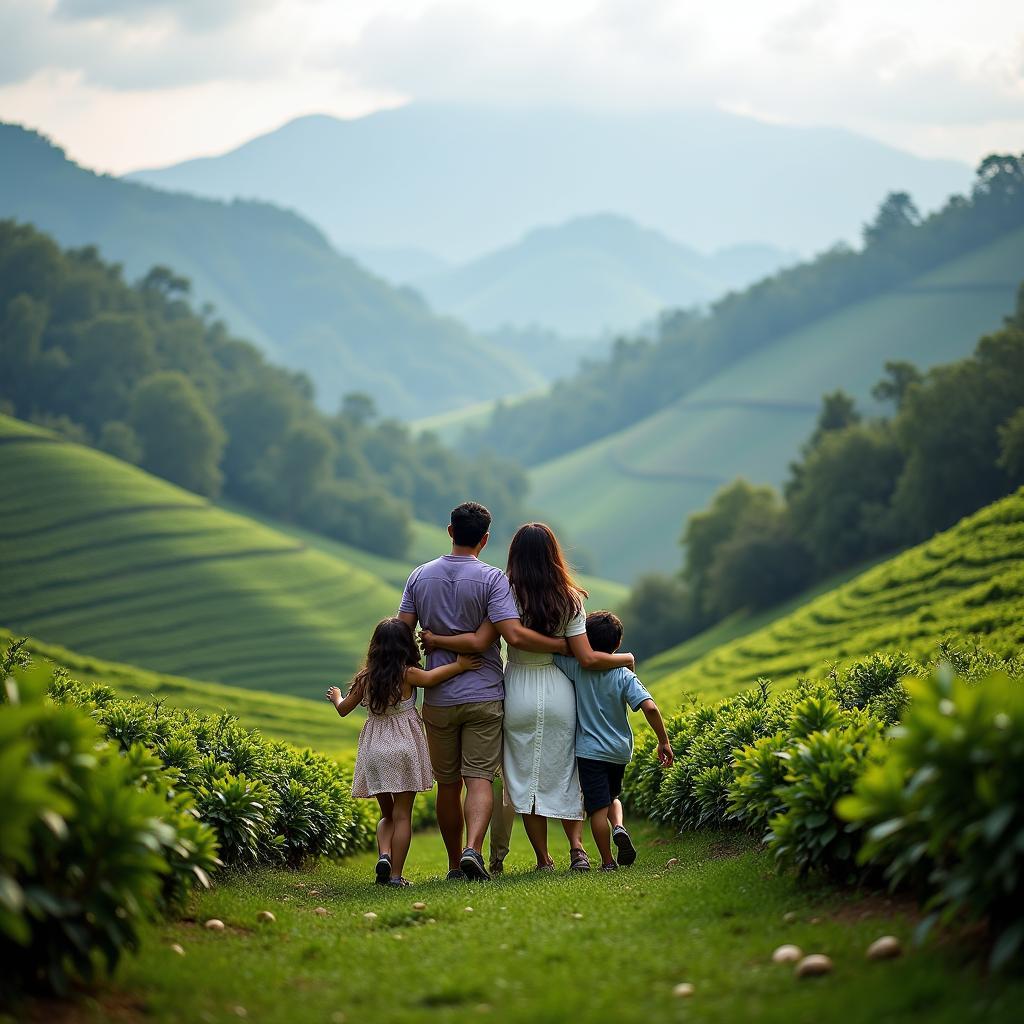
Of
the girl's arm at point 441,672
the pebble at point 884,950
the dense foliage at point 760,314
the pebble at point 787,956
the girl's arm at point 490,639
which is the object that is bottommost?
the pebble at point 787,956

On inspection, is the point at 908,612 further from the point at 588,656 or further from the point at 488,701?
the point at 488,701

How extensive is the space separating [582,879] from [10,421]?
251 ft

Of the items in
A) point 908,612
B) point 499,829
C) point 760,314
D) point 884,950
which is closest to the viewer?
point 884,950

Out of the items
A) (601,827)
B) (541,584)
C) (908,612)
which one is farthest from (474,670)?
(908,612)

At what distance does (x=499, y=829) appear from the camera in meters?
9.95

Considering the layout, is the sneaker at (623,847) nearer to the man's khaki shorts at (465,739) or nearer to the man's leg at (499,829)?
the man's leg at (499,829)

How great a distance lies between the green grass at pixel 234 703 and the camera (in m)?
31.8

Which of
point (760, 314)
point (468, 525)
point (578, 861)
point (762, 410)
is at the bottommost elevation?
point (578, 861)

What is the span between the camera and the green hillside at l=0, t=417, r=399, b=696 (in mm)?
61969

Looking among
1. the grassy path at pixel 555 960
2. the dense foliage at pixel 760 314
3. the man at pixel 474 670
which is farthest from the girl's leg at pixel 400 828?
the dense foliage at pixel 760 314

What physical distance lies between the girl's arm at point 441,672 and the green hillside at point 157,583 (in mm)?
53656

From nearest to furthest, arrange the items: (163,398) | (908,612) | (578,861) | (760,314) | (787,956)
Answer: (787,956) < (578,861) < (908,612) < (163,398) < (760,314)

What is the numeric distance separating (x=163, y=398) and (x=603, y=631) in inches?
3721

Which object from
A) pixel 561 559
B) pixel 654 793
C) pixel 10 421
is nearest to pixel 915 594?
pixel 654 793
